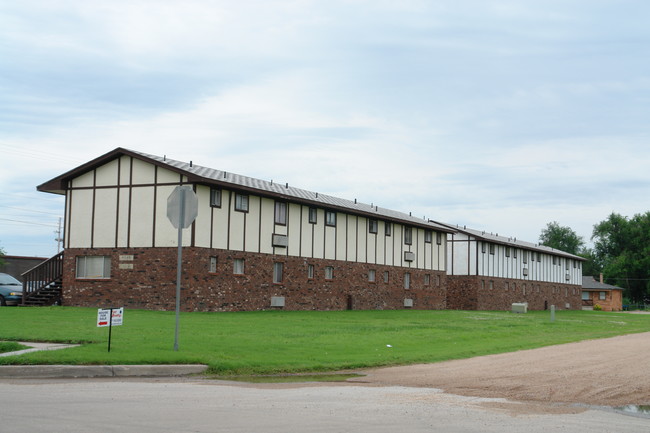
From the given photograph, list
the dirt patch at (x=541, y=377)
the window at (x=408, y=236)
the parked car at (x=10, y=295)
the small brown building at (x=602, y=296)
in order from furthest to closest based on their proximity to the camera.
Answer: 1. the small brown building at (x=602, y=296)
2. the window at (x=408, y=236)
3. the parked car at (x=10, y=295)
4. the dirt patch at (x=541, y=377)

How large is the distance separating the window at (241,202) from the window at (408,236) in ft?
53.4

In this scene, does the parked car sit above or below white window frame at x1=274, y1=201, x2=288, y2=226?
below

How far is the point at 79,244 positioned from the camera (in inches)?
1371

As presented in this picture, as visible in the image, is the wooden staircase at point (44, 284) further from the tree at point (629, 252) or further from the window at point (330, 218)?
the tree at point (629, 252)

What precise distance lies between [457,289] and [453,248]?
3330 millimetres

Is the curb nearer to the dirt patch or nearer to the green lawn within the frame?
the green lawn

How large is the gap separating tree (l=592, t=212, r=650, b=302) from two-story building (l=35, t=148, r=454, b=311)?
86.2m

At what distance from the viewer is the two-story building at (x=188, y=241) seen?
3269 centimetres

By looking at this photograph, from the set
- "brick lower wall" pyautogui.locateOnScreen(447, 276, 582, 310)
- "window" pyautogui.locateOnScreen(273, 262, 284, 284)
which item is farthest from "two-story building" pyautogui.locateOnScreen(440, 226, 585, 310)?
"window" pyautogui.locateOnScreen(273, 262, 284, 284)

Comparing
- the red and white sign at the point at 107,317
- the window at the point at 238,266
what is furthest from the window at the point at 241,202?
the red and white sign at the point at 107,317

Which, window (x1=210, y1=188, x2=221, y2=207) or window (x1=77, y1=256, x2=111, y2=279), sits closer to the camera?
window (x1=210, y1=188, x2=221, y2=207)

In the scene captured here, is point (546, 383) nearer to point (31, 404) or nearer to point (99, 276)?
point (31, 404)

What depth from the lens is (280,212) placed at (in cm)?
3744

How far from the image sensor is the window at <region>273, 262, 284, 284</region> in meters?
37.1
